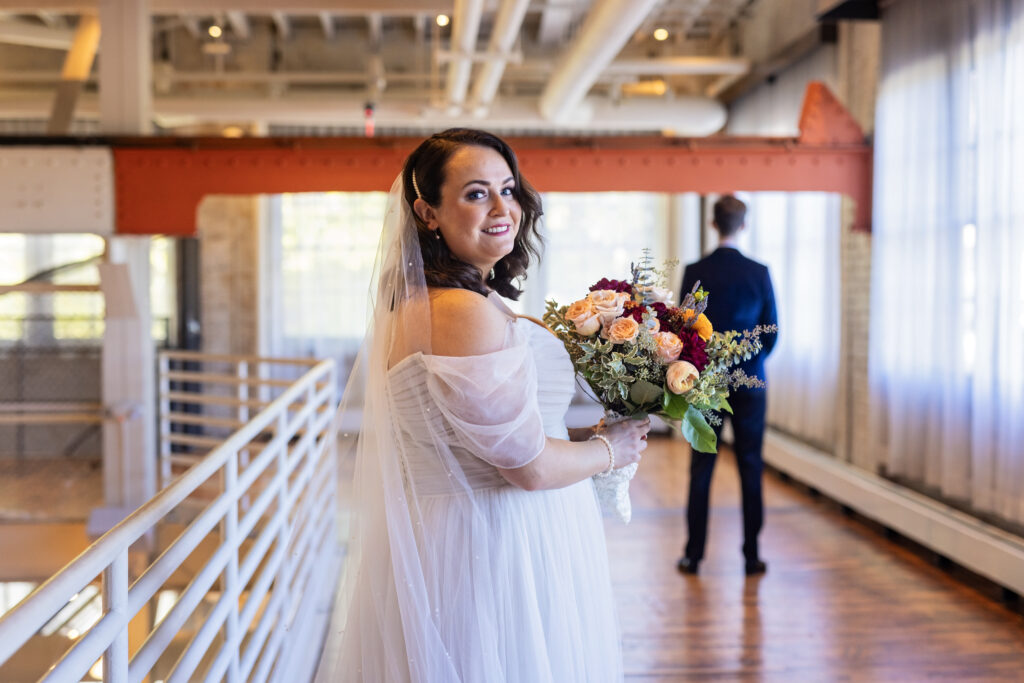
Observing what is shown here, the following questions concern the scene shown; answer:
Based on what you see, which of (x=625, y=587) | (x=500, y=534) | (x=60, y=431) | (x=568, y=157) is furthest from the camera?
(x=60, y=431)

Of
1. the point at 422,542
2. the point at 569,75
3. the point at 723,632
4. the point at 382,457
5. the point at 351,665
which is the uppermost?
the point at 569,75

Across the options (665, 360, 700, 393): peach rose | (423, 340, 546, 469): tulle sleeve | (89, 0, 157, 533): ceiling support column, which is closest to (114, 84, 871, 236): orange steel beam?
(89, 0, 157, 533): ceiling support column

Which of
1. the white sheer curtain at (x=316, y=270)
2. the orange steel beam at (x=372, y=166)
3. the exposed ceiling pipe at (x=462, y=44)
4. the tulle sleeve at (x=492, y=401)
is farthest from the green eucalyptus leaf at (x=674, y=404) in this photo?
the white sheer curtain at (x=316, y=270)

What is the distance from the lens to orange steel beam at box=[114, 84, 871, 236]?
17.3 ft

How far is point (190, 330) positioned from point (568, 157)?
6.02m

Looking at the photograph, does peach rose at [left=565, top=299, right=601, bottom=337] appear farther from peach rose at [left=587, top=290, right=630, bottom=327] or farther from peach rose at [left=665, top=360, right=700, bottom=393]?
peach rose at [left=665, top=360, right=700, bottom=393]

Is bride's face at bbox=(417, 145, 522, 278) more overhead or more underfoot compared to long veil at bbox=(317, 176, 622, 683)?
more overhead

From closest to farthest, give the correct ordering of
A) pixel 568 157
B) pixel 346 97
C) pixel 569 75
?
pixel 568 157, pixel 569 75, pixel 346 97

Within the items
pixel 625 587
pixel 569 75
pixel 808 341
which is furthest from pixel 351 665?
pixel 808 341

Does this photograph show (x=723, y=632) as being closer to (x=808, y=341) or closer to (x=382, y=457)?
(x=382, y=457)

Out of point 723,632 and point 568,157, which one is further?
point 568,157

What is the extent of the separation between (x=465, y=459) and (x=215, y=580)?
1688mm

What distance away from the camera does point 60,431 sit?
9.65 metres

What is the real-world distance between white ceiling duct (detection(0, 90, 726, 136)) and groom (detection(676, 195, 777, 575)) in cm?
422
